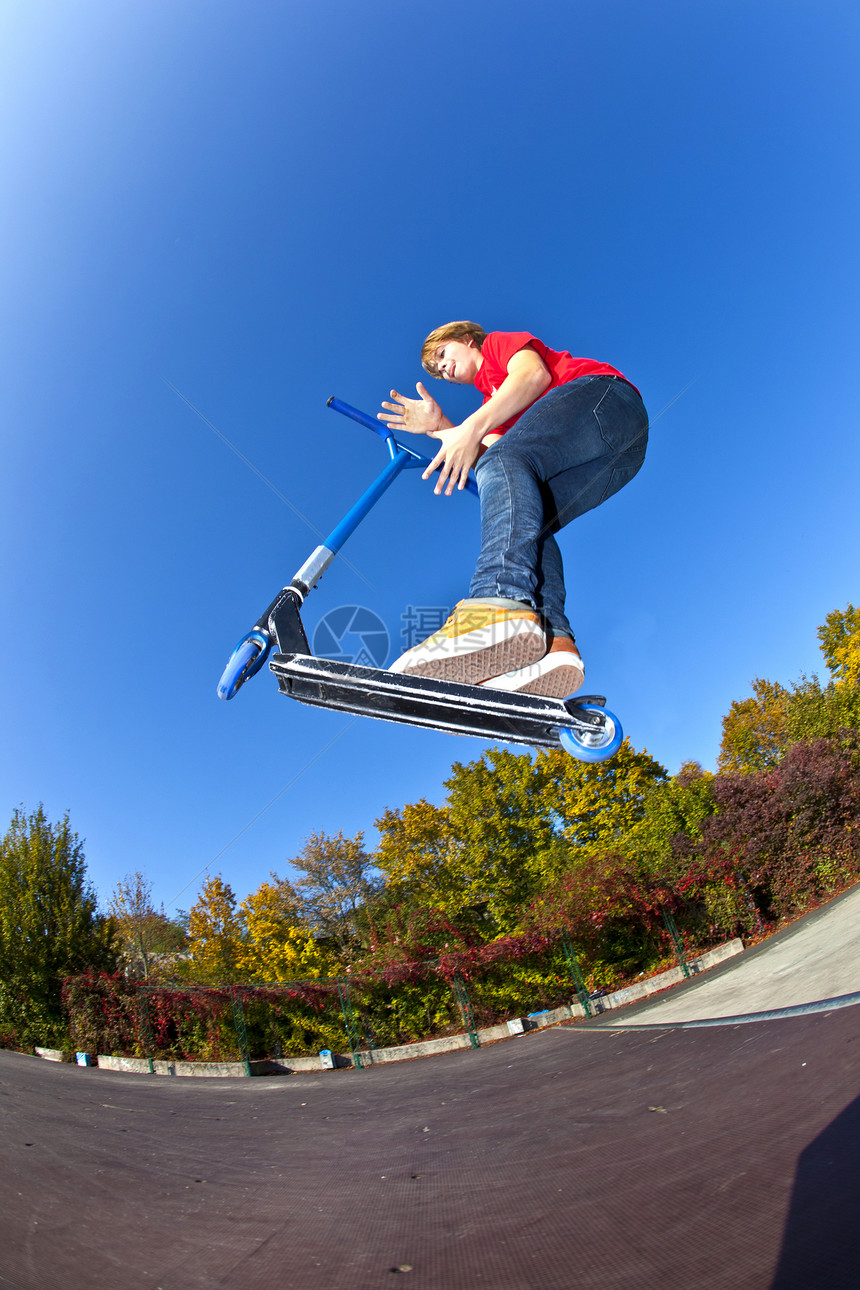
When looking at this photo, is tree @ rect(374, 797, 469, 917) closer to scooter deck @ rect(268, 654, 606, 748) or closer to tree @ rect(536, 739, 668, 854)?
tree @ rect(536, 739, 668, 854)

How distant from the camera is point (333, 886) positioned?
2345 centimetres

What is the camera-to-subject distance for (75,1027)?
1286 cm

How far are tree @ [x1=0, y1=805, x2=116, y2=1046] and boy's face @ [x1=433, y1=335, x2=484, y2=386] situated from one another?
18.7 metres

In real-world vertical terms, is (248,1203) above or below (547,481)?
below

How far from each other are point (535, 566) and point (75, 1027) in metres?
17.1

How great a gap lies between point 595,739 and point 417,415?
157 cm

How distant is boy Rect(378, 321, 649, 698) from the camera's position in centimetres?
167

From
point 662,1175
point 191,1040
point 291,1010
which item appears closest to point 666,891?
point 291,1010

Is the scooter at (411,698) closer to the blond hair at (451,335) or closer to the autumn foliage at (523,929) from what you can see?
the blond hair at (451,335)

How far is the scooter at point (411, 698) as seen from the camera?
5.73 feet

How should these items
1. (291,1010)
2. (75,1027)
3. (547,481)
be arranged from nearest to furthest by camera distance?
(547,481) → (291,1010) → (75,1027)

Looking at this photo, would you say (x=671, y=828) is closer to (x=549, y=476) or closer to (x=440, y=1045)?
(x=440, y=1045)

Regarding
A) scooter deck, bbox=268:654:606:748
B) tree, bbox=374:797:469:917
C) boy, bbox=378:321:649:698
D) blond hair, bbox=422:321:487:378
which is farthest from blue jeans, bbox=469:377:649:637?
tree, bbox=374:797:469:917

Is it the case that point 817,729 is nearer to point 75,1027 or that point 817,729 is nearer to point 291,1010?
point 291,1010
